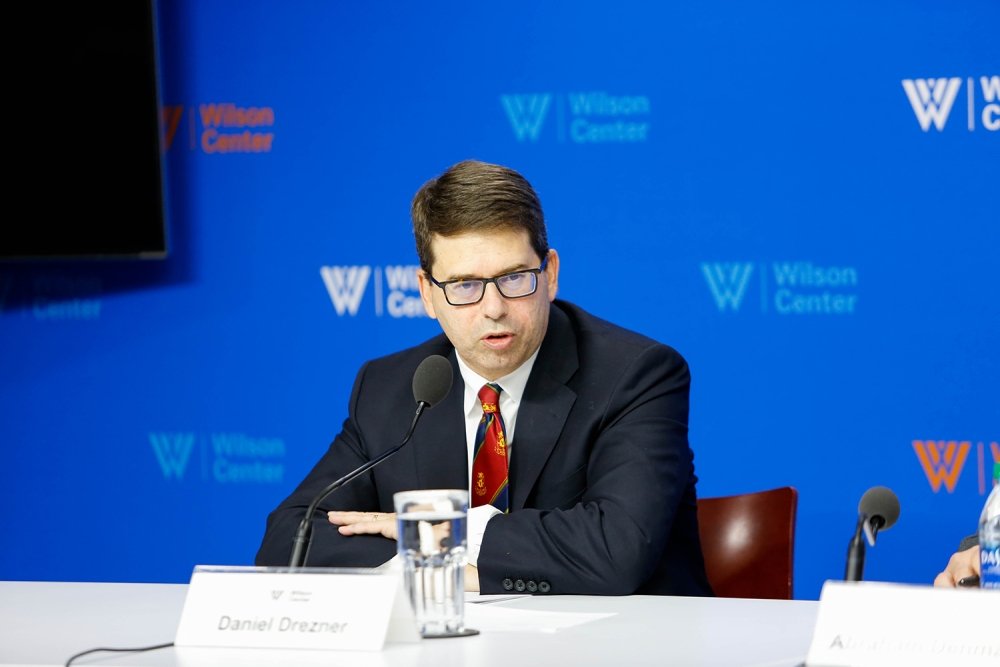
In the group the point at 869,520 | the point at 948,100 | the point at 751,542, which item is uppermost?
the point at 948,100

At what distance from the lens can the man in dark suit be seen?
2.58m

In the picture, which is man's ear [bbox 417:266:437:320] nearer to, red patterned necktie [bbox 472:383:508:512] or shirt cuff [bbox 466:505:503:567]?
red patterned necktie [bbox 472:383:508:512]

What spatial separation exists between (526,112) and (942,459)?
1.72 m

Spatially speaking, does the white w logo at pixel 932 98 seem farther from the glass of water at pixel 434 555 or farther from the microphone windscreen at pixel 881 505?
the glass of water at pixel 434 555

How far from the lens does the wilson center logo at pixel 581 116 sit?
14.1 ft

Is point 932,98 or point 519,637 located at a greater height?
point 932,98

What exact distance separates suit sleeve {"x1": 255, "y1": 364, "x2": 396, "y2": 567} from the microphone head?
46 cm

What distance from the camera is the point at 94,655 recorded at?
1854mm

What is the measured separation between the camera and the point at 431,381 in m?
2.17

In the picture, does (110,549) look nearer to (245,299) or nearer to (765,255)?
(245,299)

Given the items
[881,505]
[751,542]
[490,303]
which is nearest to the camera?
[881,505]

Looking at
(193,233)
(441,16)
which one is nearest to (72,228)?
(193,233)

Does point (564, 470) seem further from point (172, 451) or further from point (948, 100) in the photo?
point (172, 451)

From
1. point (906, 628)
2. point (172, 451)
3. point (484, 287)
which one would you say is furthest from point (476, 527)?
point (172, 451)
